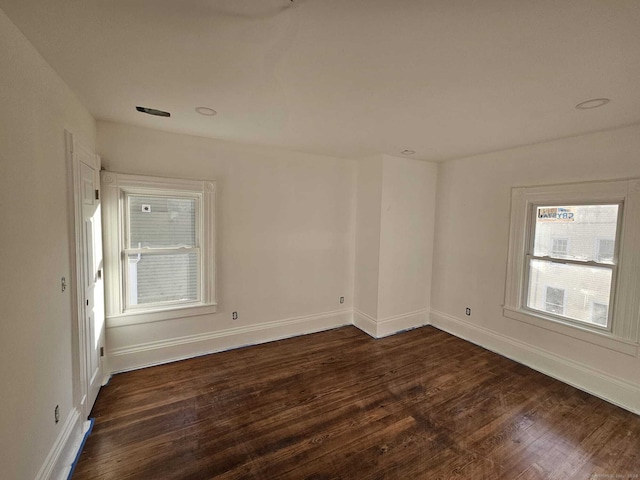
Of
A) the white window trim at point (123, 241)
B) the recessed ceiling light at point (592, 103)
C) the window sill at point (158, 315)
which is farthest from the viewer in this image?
the window sill at point (158, 315)

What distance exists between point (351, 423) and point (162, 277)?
7.93 feet

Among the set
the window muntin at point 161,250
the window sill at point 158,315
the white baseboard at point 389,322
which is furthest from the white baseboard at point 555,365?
the window muntin at point 161,250

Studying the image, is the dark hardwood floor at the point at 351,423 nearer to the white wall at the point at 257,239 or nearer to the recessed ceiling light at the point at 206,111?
the white wall at the point at 257,239

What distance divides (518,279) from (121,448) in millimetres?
4050

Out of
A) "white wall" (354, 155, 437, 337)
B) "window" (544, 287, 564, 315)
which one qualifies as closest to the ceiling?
"white wall" (354, 155, 437, 337)

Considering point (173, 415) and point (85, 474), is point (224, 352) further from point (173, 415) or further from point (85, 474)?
point (85, 474)

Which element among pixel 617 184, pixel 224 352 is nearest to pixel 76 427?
pixel 224 352

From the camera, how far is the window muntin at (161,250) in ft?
9.64

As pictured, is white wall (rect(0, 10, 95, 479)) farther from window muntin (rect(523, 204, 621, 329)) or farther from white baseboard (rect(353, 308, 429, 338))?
window muntin (rect(523, 204, 621, 329))

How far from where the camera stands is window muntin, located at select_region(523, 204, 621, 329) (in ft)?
8.81

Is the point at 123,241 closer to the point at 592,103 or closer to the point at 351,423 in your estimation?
the point at 351,423

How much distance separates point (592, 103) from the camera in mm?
2016

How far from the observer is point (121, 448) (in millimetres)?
1956

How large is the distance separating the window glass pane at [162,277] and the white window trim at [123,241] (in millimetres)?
87
